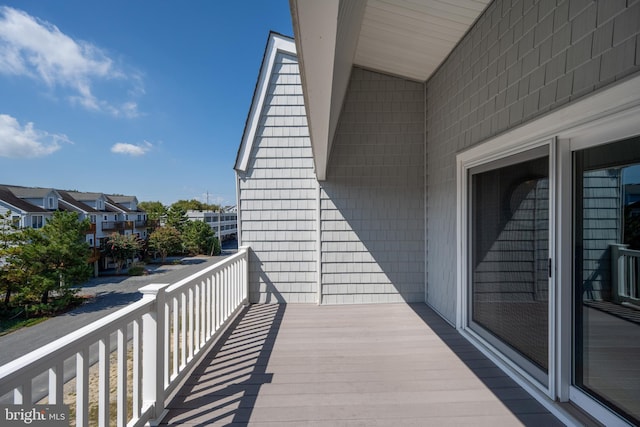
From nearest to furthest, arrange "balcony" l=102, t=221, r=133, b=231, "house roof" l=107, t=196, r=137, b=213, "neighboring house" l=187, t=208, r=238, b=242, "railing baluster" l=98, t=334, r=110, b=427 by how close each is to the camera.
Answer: "railing baluster" l=98, t=334, r=110, b=427
"balcony" l=102, t=221, r=133, b=231
"house roof" l=107, t=196, r=137, b=213
"neighboring house" l=187, t=208, r=238, b=242

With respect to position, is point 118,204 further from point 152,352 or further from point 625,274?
point 625,274

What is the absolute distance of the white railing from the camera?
1061 millimetres

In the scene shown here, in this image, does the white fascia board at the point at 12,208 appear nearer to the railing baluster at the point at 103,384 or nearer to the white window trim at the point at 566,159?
the railing baluster at the point at 103,384

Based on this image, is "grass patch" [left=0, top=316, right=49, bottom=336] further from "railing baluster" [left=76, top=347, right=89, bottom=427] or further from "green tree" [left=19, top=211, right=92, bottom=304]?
"railing baluster" [left=76, top=347, right=89, bottom=427]

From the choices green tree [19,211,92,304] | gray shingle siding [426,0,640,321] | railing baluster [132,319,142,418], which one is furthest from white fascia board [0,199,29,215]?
gray shingle siding [426,0,640,321]

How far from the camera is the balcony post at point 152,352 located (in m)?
1.78

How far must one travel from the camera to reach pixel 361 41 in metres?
3.50

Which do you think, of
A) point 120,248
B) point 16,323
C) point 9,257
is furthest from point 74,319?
point 120,248

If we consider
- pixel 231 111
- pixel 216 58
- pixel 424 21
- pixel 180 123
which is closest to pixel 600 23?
pixel 424 21

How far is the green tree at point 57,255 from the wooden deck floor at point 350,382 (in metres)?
9.54

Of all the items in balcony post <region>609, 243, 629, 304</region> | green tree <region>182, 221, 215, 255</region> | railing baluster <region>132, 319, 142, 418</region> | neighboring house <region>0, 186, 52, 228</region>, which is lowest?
green tree <region>182, 221, 215, 255</region>

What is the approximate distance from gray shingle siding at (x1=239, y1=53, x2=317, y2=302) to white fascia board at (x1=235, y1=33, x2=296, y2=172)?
0.07 m

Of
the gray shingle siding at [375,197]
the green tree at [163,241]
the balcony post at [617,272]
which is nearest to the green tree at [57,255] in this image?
the gray shingle siding at [375,197]

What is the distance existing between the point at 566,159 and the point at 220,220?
1475 inches
